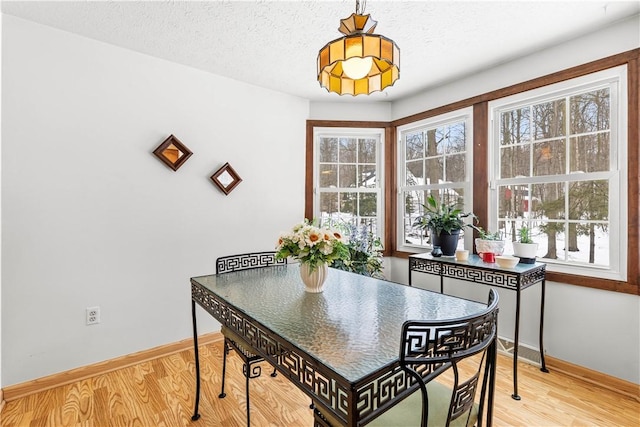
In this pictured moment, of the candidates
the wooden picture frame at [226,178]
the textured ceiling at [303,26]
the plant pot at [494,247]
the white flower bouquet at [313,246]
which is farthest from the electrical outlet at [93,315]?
the plant pot at [494,247]

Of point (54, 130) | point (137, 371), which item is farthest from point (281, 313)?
point (54, 130)

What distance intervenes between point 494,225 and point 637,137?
1.11m

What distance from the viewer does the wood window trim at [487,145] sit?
205 centimetres

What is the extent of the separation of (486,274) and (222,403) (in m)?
2.06

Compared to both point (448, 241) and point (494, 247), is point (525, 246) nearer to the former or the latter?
point (494, 247)

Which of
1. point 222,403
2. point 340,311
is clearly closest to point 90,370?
point 222,403

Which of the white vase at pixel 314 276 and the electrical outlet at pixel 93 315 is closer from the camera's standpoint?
the white vase at pixel 314 276

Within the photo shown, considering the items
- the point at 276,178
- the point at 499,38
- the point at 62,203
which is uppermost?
the point at 499,38

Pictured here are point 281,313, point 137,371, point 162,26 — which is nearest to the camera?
point 281,313

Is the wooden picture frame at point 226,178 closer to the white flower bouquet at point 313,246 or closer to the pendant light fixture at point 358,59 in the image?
the white flower bouquet at point 313,246

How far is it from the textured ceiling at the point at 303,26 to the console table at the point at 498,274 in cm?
168

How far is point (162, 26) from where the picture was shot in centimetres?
217

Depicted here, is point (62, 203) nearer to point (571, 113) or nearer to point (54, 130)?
point (54, 130)

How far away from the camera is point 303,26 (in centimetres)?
215
